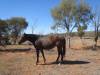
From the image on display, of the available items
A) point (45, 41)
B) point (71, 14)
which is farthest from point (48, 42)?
point (71, 14)

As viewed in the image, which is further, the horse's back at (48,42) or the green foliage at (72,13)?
the green foliage at (72,13)

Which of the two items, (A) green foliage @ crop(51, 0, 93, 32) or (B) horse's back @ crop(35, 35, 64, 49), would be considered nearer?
(B) horse's back @ crop(35, 35, 64, 49)

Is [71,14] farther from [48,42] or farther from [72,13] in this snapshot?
[48,42]

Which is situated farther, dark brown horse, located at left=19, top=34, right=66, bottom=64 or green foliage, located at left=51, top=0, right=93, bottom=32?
green foliage, located at left=51, top=0, right=93, bottom=32

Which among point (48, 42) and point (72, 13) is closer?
point (48, 42)

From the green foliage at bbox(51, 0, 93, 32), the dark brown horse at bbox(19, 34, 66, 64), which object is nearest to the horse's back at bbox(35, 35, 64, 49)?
the dark brown horse at bbox(19, 34, 66, 64)

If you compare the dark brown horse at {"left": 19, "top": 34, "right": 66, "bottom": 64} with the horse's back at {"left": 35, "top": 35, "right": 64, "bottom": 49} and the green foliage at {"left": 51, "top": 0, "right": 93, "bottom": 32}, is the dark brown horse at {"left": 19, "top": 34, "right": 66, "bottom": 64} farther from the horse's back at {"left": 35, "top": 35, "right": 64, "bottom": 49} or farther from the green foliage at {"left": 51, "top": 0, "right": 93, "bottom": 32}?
the green foliage at {"left": 51, "top": 0, "right": 93, "bottom": 32}

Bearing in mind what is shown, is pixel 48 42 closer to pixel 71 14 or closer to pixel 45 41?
pixel 45 41

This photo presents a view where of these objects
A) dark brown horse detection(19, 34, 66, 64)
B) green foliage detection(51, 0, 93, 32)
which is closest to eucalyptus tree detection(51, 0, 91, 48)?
green foliage detection(51, 0, 93, 32)

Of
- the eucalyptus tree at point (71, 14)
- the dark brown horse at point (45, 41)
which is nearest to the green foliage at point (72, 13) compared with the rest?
the eucalyptus tree at point (71, 14)

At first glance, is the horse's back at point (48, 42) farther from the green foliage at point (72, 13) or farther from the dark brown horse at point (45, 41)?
the green foliage at point (72, 13)

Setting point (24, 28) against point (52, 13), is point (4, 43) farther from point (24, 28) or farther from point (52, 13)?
point (24, 28)

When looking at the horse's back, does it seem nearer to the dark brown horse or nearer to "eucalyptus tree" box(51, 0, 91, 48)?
the dark brown horse

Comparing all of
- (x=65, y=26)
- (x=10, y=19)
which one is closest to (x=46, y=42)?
(x=65, y=26)
